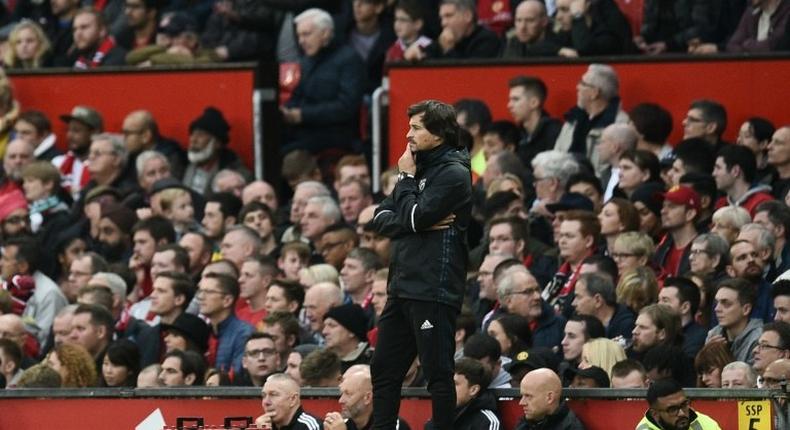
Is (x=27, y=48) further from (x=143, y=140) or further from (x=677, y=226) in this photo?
(x=677, y=226)

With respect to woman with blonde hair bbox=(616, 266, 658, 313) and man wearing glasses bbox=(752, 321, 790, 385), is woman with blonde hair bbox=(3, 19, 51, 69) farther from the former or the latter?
man wearing glasses bbox=(752, 321, 790, 385)

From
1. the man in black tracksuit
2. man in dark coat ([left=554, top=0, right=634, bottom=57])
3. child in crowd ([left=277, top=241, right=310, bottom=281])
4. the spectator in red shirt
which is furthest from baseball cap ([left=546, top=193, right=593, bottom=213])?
Result: the man in black tracksuit

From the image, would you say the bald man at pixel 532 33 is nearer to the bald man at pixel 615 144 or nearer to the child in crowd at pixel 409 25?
the child in crowd at pixel 409 25

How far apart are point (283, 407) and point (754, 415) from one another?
9.07 ft

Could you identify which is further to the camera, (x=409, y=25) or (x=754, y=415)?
(x=409, y=25)

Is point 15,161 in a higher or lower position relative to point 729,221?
higher

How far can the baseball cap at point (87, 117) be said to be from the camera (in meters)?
19.3

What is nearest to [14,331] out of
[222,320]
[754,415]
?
[222,320]

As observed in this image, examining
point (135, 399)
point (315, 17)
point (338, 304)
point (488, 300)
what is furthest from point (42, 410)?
point (315, 17)

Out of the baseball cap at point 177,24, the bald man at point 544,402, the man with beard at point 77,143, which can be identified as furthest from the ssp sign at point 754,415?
the baseball cap at point 177,24

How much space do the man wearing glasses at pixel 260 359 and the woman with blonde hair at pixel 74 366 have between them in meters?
1.16

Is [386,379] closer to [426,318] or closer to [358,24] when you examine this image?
[426,318]

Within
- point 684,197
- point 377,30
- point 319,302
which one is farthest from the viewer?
point 377,30

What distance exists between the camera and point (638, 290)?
14.2 metres
